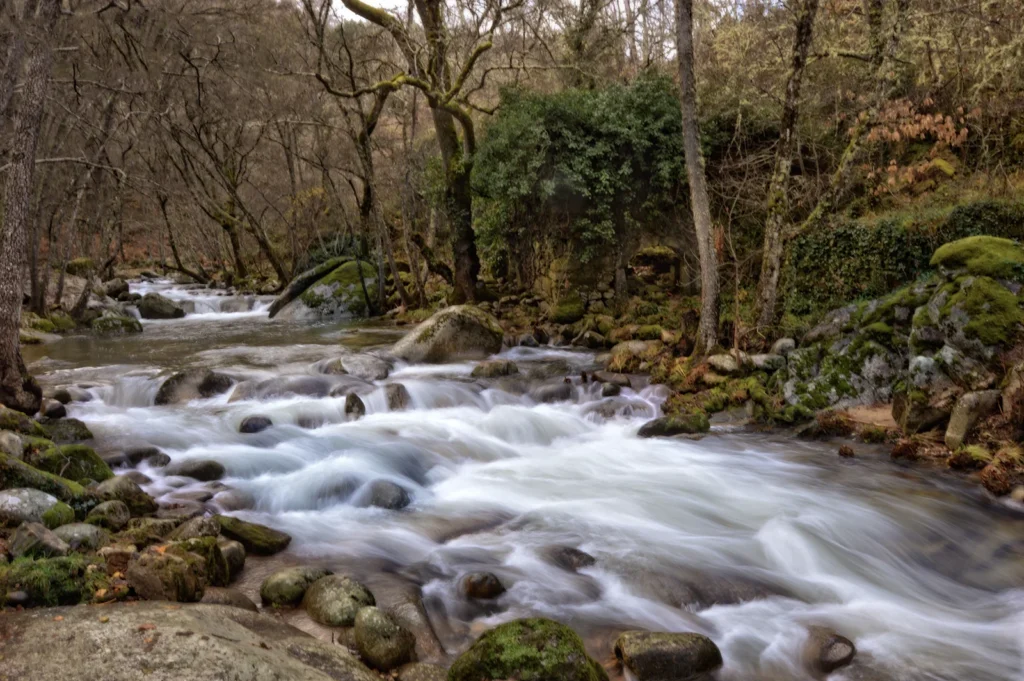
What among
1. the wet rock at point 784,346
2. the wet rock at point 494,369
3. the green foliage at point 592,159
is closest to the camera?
the wet rock at point 784,346

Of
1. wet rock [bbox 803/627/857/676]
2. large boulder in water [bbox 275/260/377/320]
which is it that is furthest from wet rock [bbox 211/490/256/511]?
large boulder in water [bbox 275/260/377/320]

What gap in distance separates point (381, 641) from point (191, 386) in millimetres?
8197

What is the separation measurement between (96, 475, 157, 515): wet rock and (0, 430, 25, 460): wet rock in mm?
710

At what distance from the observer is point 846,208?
13.2 metres

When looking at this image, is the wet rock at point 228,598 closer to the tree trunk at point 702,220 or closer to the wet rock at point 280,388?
the wet rock at point 280,388

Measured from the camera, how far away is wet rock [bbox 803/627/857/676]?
457 cm

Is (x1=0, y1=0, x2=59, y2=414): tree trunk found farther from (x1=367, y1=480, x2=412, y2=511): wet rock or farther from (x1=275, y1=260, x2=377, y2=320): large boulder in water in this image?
(x1=275, y1=260, x2=377, y2=320): large boulder in water

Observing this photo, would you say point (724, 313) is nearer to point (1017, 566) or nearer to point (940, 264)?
point (940, 264)

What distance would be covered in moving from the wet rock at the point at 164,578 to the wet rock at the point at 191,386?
7.06m

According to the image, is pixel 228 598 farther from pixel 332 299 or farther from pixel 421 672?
pixel 332 299

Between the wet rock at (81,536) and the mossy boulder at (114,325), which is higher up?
the mossy boulder at (114,325)

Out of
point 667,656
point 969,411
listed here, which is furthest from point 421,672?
point 969,411

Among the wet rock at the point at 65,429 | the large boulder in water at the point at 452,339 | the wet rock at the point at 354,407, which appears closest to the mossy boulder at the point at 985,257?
the large boulder in water at the point at 452,339

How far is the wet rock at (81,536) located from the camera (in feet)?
15.3
